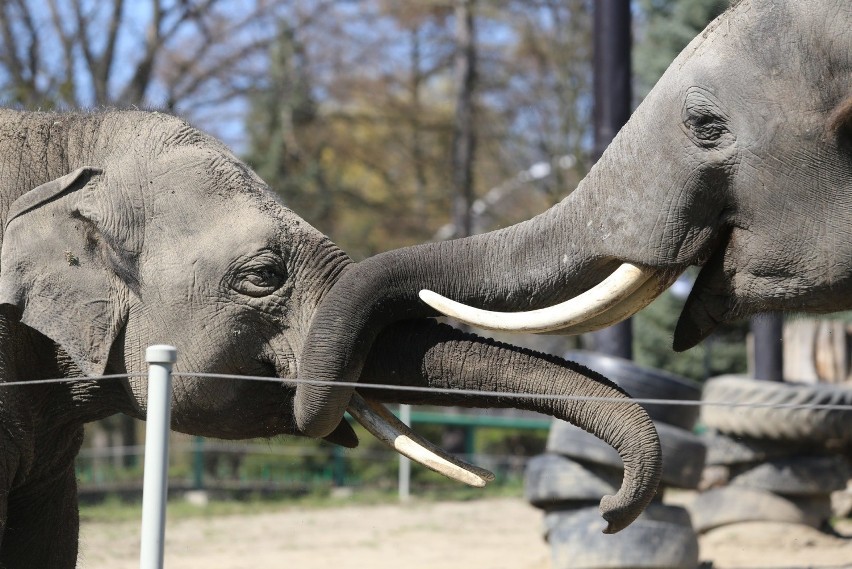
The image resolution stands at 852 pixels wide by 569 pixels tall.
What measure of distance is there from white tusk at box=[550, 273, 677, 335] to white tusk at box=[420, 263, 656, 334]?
0.24 feet

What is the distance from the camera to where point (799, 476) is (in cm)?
897

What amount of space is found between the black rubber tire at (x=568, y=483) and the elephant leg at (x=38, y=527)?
140 inches

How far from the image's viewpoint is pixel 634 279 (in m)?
4.14

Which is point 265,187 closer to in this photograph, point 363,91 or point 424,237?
point 424,237

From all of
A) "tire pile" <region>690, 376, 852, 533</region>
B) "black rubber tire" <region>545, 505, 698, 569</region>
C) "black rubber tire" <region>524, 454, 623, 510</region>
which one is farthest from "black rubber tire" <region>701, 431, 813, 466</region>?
"black rubber tire" <region>545, 505, 698, 569</region>

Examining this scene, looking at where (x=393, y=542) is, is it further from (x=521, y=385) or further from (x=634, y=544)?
(x=521, y=385)

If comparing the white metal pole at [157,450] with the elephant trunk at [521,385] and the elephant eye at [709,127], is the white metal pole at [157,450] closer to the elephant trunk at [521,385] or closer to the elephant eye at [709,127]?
the elephant trunk at [521,385]

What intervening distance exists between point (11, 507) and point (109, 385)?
72 cm

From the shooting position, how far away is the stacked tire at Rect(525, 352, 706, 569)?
7324 mm

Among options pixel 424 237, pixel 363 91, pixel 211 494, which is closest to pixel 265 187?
pixel 211 494

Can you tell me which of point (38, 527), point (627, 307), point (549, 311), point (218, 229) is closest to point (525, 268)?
point (549, 311)

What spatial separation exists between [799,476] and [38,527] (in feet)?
19.0

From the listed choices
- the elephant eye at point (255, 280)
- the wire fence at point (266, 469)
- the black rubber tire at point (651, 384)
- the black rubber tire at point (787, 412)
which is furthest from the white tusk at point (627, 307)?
the wire fence at point (266, 469)

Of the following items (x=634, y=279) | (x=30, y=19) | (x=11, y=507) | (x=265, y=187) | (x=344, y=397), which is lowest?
(x=11, y=507)
